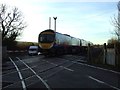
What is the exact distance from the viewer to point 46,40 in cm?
4469

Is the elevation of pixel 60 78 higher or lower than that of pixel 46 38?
lower

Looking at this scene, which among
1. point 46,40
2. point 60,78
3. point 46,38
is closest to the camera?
point 60,78

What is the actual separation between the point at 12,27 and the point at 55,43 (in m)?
37.6

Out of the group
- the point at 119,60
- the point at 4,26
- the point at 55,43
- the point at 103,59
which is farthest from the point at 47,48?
the point at 4,26

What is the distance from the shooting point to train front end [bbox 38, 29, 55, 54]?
4428 centimetres

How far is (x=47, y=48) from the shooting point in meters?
44.2

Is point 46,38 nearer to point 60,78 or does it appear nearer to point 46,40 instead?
point 46,40

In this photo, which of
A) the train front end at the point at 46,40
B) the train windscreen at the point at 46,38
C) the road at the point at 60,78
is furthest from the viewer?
the train windscreen at the point at 46,38

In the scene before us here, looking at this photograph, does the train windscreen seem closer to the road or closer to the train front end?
the train front end

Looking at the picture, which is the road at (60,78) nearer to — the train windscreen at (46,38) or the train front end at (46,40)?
the train front end at (46,40)

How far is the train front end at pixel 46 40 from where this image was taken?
44281 millimetres

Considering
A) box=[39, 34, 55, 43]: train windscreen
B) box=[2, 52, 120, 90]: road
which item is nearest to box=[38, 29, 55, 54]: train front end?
box=[39, 34, 55, 43]: train windscreen

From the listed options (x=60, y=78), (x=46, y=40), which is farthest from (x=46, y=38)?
(x=60, y=78)

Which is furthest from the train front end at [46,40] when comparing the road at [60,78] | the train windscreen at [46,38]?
the road at [60,78]
